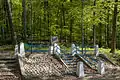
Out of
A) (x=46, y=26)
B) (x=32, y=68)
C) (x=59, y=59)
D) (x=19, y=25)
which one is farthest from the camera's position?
(x=19, y=25)

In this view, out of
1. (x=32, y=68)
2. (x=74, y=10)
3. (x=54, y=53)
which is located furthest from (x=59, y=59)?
(x=74, y=10)

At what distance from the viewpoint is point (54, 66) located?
44.9 ft

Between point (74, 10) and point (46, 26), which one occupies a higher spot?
point (74, 10)

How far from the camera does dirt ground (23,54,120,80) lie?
38.4 feet

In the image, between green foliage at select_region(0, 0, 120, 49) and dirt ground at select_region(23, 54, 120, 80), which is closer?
dirt ground at select_region(23, 54, 120, 80)

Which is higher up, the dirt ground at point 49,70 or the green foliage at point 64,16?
the green foliage at point 64,16

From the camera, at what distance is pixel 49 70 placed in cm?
1289

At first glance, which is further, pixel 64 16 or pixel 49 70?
pixel 64 16

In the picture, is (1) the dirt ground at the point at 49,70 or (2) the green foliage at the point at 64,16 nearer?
(1) the dirt ground at the point at 49,70

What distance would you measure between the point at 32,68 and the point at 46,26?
41.7ft

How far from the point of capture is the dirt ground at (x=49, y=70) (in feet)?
38.4

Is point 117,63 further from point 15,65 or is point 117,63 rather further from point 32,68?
point 15,65

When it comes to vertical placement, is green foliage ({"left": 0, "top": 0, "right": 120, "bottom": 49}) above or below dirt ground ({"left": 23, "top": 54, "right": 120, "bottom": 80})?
above

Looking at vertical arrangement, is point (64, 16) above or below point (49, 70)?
above
